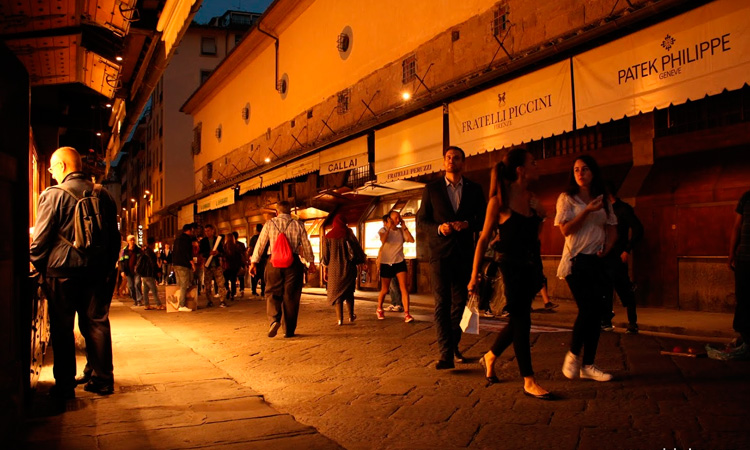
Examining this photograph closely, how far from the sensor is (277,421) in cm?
403

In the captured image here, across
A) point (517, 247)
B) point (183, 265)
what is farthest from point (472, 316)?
point (183, 265)

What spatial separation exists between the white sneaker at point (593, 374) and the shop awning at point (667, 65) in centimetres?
449

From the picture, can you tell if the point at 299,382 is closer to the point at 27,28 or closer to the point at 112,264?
the point at 112,264

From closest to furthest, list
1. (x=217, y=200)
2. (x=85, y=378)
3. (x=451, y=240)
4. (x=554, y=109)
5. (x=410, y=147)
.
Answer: (x=85, y=378) → (x=451, y=240) → (x=554, y=109) → (x=410, y=147) → (x=217, y=200)

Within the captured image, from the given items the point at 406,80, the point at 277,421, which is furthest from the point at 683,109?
the point at 277,421

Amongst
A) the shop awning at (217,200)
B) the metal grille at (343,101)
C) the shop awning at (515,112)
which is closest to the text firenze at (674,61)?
the shop awning at (515,112)

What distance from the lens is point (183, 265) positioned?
512 inches

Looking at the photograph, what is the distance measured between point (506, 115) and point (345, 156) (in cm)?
680

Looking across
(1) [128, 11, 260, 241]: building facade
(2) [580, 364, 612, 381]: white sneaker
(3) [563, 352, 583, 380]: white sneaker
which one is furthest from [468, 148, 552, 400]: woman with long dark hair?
(1) [128, 11, 260, 241]: building facade

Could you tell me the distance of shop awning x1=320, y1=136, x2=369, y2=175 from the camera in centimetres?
1622

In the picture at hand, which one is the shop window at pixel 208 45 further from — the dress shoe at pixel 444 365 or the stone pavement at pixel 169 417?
the dress shoe at pixel 444 365

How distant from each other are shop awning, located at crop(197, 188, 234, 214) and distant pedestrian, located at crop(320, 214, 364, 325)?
17.2 meters

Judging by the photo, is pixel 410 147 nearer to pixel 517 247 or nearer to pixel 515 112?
pixel 515 112

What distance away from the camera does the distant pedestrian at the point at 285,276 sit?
321 inches
